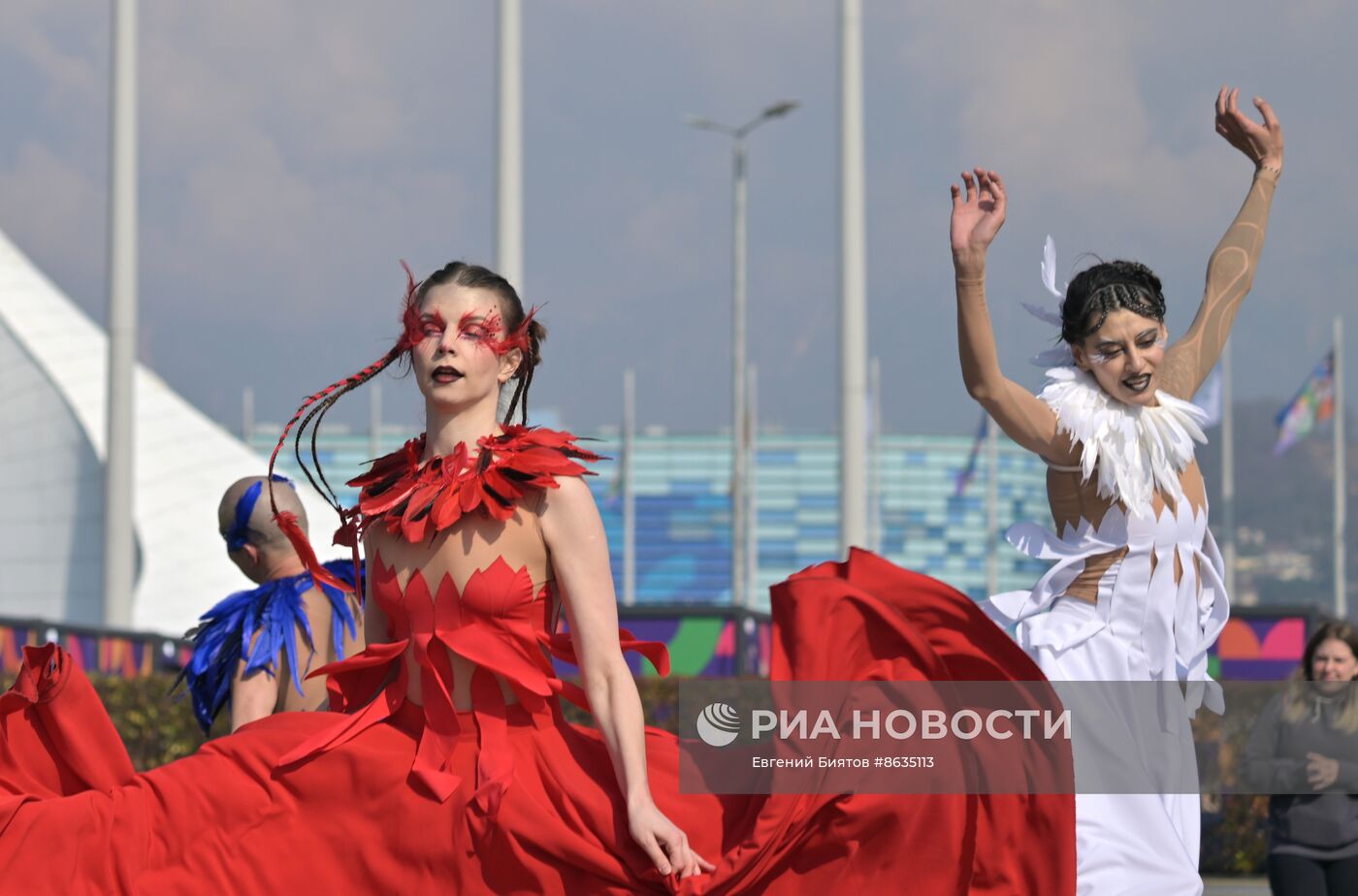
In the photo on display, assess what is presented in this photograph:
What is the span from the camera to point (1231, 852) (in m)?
11.3

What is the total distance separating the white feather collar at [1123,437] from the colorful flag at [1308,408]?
3869cm

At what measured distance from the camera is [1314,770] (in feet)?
21.1

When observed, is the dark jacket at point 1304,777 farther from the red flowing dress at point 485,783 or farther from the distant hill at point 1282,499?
the distant hill at point 1282,499

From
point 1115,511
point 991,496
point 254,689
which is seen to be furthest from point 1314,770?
point 991,496

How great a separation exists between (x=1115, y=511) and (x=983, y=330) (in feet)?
1.65

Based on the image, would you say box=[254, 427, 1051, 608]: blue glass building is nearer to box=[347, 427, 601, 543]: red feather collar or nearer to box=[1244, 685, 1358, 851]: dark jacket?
box=[1244, 685, 1358, 851]: dark jacket

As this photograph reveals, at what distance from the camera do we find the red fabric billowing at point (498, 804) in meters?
3.43

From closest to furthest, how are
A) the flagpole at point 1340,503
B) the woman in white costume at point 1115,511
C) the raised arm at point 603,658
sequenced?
the raised arm at point 603,658, the woman in white costume at point 1115,511, the flagpole at point 1340,503

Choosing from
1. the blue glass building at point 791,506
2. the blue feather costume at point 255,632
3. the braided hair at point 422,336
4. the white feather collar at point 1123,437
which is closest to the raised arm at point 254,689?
the blue feather costume at point 255,632

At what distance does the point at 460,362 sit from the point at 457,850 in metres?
0.96

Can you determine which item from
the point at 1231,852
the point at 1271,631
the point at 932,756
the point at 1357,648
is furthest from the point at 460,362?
the point at 1271,631

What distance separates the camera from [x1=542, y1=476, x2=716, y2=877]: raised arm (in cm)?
340

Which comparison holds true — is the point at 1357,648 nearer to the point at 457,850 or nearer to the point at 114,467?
the point at 457,850

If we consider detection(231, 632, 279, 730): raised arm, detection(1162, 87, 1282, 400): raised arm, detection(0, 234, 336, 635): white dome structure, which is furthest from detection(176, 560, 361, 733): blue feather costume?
detection(0, 234, 336, 635): white dome structure
